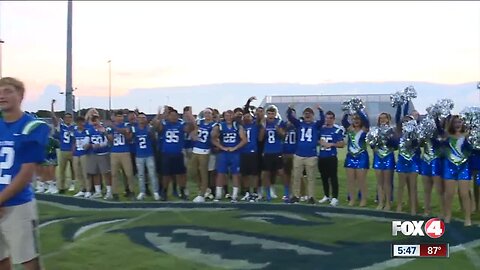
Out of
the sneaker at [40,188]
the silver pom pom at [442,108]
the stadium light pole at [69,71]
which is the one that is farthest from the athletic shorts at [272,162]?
the stadium light pole at [69,71]

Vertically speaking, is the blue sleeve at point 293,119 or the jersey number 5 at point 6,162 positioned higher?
the blue sleeve at point 293,119

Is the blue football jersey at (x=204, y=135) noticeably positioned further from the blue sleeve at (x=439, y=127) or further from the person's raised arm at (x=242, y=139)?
the blue sleeve at (x=439, y=127)

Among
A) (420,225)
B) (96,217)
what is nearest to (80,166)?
(96,217)

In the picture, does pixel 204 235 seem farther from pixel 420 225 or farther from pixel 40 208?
pixel 40 208

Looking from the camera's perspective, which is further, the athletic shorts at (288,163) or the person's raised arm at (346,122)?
the athletic shorts at (288,163)

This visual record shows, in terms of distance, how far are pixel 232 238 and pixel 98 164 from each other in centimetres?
473

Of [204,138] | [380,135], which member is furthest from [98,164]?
[380,135]

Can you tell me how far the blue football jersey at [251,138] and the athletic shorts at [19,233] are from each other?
20.6ft

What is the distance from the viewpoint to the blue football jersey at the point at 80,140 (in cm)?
1099

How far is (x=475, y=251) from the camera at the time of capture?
614cm

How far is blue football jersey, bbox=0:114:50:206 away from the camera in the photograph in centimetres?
392

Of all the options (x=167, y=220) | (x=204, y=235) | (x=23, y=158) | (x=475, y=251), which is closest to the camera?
(x=23, y=158)

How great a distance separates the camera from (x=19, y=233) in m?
3.89

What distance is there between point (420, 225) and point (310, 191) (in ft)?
8.60
